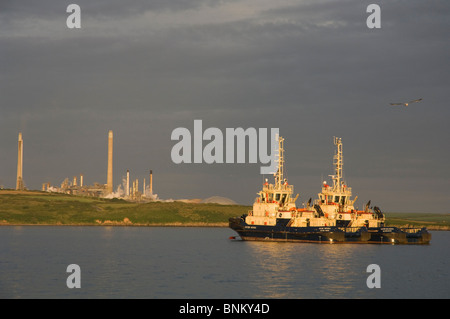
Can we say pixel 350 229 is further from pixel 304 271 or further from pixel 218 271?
pixel 218 271

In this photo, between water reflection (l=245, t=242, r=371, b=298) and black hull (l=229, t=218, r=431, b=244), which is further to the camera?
black hull (l=229, t=218, r=431, b=244)

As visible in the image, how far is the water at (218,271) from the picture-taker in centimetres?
6166

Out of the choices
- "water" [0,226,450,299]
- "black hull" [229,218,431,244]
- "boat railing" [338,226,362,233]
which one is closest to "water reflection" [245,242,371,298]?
"water" [0,226,450,299]

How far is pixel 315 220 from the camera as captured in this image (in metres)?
122

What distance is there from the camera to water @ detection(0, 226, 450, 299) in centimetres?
6166

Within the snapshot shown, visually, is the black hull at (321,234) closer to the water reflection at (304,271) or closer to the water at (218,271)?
the water at (218,271)

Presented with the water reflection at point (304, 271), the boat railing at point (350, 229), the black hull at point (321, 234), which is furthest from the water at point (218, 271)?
the boat railing at point (350, 229)

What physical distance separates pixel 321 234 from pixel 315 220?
194 inches

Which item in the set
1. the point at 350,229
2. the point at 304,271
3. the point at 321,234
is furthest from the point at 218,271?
the point at 350,229

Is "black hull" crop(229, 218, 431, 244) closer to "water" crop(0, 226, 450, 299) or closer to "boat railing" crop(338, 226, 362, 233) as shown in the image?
"boat railing" crop(338, 226, 362, 233)

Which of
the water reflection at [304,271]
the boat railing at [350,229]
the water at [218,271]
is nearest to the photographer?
the water at [218,271]

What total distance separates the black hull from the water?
267 centimetres

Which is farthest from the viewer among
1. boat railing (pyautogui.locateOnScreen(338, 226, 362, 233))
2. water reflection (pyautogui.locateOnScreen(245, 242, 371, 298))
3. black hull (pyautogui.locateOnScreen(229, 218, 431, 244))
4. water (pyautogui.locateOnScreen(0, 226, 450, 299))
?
boat railing (pyautogui.locateOnScreen(338, 226, 362, 233))

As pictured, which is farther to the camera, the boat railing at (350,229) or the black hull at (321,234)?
the boat railing at (350,229)
